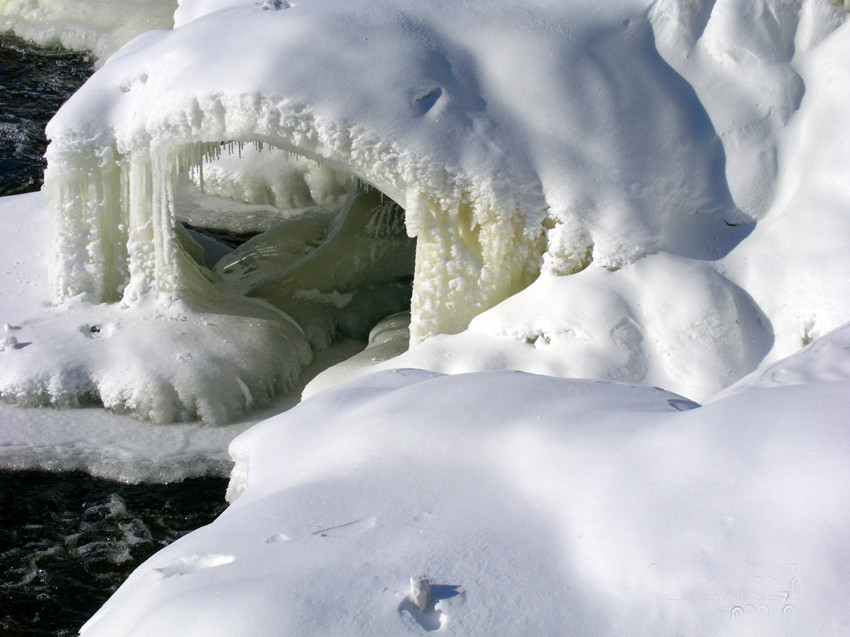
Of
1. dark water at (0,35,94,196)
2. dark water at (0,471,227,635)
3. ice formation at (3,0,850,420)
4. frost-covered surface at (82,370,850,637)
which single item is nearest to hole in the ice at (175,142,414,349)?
ice formation at (3,0,850,420)

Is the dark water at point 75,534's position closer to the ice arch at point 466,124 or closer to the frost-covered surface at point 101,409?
the frost-covered surface at point 101,409

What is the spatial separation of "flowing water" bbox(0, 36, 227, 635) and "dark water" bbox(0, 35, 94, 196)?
3.66m

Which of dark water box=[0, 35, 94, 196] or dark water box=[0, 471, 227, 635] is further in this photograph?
dark water box=[0, 35, 94, 196]

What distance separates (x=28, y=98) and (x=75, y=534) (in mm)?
5764

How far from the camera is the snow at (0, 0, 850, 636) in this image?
8.44 feet

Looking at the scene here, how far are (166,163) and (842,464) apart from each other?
318 cm

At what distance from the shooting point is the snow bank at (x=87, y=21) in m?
9.56

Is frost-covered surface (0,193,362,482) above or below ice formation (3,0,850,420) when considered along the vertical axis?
below

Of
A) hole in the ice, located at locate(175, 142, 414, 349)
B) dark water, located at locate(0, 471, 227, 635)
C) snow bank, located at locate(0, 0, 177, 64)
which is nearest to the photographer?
dark water, located at locate(0, 471, 227, 635)

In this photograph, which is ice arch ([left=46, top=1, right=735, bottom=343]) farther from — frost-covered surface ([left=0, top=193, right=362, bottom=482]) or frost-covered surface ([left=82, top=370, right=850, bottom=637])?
frost-covered surface ([left=82, top=370, right=850, bottom=637])

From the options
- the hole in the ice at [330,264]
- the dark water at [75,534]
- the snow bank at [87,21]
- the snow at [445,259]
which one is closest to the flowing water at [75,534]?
the dark water at [75,534]

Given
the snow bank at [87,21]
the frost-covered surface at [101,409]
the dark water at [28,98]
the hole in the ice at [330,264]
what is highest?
the snow bank at [87,21]

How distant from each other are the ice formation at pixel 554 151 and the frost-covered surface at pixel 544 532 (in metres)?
1.40

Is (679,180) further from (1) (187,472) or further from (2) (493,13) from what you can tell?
(1) (187,472)
